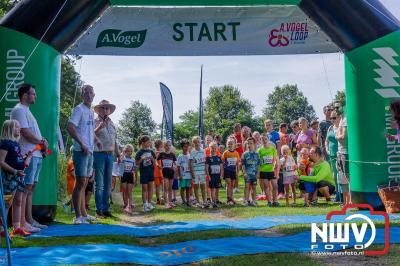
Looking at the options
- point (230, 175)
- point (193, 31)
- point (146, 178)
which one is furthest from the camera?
point (230, 175)

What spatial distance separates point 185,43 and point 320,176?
3779 mm

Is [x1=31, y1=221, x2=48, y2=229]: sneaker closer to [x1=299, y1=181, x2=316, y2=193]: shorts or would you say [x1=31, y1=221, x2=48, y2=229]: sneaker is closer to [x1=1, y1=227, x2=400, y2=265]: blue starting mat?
[x1=1, y1=227, x2=400, y2=265]: blue starting mat

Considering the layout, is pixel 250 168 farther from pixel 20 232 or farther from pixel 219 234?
pixel 20 232

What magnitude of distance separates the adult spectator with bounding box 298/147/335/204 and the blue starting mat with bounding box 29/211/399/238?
2273mm

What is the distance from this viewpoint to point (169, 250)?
4961mm

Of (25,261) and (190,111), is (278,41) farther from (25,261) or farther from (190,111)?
(190,111)

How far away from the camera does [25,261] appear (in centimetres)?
433

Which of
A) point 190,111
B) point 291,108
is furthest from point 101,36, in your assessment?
point 291,108

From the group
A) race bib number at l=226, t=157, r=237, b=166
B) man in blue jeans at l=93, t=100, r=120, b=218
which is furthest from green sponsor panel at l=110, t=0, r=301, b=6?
race bib number at l=226, t=157, r=237, b=166

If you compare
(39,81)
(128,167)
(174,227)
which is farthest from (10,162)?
(128,167)

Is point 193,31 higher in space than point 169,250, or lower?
higher

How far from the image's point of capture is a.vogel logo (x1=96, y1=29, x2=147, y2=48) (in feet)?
30.9

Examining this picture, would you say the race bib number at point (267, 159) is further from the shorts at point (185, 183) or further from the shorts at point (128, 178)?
the shorts at point (128, 178)

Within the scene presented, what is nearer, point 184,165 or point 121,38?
point 121,38
